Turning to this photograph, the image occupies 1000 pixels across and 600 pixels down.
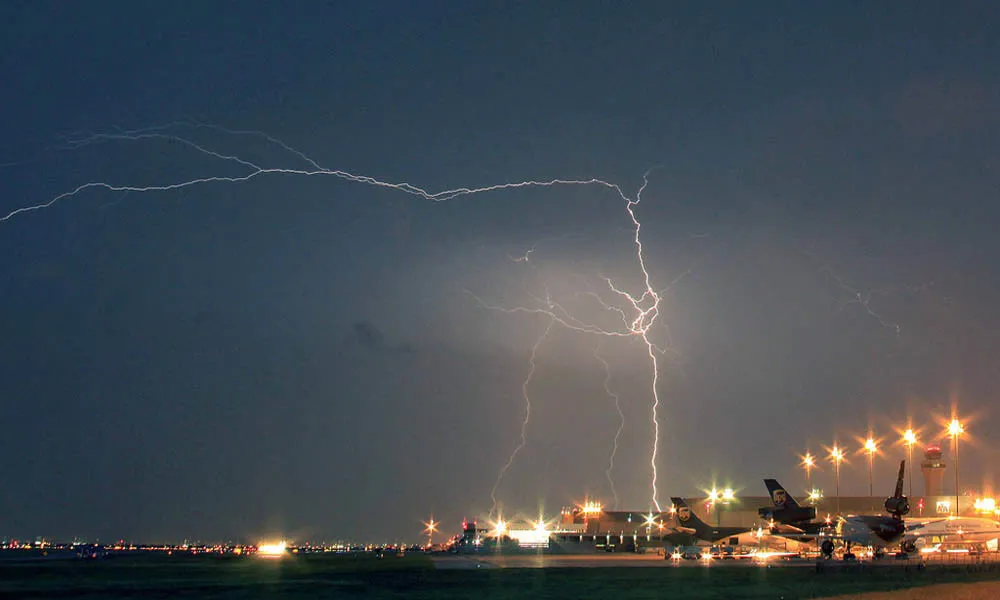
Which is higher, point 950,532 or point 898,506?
point 898,506

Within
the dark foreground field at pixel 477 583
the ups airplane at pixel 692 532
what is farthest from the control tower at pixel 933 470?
the dark foreground field at pixel 477 583

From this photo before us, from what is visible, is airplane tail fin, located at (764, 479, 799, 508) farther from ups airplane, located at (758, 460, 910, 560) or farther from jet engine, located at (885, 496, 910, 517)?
jet engine, located at (885, 496, 910, 517)

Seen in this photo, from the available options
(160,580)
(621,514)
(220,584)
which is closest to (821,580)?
(220,584)

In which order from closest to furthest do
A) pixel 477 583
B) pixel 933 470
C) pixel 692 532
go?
pixel 477 583 < pixel 692 532 < pixel 933 470

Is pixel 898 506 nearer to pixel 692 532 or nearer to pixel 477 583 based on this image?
pixel 692 532

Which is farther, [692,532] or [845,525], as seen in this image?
→ [692,532]

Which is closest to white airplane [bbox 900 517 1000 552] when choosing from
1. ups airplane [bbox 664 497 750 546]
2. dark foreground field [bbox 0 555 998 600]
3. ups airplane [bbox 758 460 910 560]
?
ups airplane [bbox 758 460 910 560]

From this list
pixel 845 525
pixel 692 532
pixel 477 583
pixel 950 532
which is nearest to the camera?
pixel 477 583

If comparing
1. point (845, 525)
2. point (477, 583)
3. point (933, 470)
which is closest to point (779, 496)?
point (845, 525)
